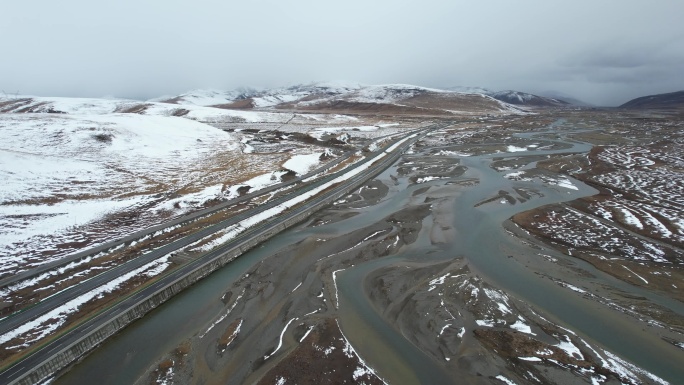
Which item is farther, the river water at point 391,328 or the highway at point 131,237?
the highway at point 131,237

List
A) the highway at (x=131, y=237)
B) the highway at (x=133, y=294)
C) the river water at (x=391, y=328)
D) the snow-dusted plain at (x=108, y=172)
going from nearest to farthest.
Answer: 1. the river water at (x=391, y=328)
2. the highway at (x=133, y=294)
3. the highway at (x=131, y=237)
4. the snow-dusted plain at (x=108, y=172)

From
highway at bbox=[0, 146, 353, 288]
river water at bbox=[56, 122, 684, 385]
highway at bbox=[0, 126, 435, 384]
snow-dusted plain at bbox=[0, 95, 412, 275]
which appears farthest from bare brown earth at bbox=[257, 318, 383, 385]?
snow-dusted plain at bbox=[0, 95, 412, 275]

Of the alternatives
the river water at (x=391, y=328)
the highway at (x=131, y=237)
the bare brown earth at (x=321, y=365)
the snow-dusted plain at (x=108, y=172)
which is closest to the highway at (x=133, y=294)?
the river water at (x=391, y=328)

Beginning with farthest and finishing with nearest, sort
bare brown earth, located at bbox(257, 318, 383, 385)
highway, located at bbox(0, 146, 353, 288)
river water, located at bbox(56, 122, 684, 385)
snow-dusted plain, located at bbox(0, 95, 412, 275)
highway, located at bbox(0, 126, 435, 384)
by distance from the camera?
snow-dusted plain, located at bbox(0, 95, 412, 275), highway, located at bbox(0, 146, 353, 288), highway, located at bbox(0, 126, 435, 384), river water, located at bbox(56, 122, 684, 385), bare brown earth, located at bbox(257, 318, 383, 385)

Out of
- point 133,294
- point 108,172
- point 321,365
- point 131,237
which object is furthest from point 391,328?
point 108,172

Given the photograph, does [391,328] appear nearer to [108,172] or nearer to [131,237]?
[131,237]

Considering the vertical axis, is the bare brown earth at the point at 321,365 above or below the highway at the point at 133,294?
above

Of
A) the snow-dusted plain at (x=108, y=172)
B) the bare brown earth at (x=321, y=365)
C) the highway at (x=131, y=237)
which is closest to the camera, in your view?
the bare brown earth at (x=321, y=365)

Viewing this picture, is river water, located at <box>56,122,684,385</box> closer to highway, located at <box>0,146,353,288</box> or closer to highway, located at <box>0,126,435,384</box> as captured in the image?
highway, located at <box>0,126,435,384</box>

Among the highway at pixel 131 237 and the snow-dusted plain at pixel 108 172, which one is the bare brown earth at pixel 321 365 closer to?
the highway at pixel 131 237
